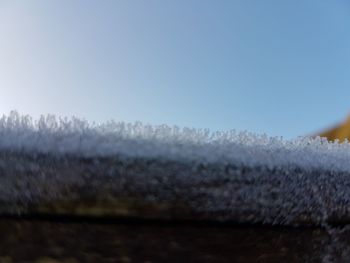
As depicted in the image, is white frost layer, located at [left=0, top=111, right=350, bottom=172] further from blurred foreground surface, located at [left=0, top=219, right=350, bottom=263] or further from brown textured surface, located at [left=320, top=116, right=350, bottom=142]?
brown textured surface, located at [left=320, top=116, right=350, bottom=142]

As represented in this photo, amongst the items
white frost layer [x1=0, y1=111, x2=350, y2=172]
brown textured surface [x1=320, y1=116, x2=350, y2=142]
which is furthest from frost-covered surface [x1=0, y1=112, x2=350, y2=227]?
brown textured surface [x1=320, y1=116, x2=350, y2=142]

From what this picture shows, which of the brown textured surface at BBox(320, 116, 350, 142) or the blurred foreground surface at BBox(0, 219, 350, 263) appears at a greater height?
the brown textured surface at BBox(320, 116, 350, 142)

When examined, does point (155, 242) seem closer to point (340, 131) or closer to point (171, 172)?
point (171, 172)

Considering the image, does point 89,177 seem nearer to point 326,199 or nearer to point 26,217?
point 26,217

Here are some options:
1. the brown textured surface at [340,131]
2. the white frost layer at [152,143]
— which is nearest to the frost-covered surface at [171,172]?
the white frost layer at [152,143]

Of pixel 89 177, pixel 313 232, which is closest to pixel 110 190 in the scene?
pixel 89 177

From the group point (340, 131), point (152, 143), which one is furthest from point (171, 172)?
point (340, 131)

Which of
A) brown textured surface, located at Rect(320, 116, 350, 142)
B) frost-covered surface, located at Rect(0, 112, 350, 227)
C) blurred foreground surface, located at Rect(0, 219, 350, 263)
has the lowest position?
blurred foreground surface, located at Rect(0, 219, 350, 263)
